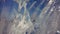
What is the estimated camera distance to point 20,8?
1.20 meters

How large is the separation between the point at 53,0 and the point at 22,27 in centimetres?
36

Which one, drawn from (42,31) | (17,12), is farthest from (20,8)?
(42,31)

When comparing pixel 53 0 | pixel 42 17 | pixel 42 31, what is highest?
pixel 53 0

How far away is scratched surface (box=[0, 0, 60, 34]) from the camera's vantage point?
47.1 inches

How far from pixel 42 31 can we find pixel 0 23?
1.22 feet

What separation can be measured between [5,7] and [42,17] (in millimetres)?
333

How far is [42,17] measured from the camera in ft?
4.02

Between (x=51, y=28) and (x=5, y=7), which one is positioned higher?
(x=5, y=7)

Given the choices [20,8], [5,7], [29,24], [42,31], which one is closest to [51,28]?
[42,31]

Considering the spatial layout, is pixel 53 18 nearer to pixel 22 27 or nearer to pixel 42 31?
pixel 42 31

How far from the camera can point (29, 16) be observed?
→ 47.9 inches

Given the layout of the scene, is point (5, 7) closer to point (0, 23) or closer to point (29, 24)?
point (0, 23)

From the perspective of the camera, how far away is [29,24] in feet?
3.98

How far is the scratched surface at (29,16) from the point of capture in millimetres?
1195
